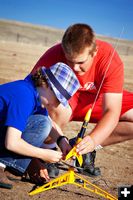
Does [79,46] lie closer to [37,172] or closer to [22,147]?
[22,147]

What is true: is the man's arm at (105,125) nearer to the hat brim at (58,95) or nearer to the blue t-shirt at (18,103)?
the hat brim at (58,95)

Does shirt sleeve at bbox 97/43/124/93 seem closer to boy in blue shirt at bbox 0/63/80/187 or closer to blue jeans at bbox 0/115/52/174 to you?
boy in blue shirt at bbox 0/63/80/187

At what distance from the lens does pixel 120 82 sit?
3867 mm

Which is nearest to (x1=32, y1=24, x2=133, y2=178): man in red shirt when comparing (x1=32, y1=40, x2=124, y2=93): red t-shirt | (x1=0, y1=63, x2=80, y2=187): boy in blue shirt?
(x1=32, y1=40, x2=124, y2=93): red t-shirt

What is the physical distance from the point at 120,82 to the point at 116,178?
95 centimetres

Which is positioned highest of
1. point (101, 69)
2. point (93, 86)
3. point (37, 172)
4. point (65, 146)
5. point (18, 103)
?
point (101, 69)

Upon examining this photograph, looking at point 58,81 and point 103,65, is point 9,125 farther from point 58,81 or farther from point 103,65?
point 103,65

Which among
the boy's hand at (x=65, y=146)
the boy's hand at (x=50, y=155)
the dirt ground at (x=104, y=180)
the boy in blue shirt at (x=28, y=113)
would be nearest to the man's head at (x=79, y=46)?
the boy in blue shirt at (x=28, y=113)

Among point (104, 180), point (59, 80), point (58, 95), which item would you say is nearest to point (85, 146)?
point (58, 95)

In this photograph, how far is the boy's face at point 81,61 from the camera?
355 cm

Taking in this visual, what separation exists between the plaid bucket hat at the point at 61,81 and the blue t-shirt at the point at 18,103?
16 centimetres

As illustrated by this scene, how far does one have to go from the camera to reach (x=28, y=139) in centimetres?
332

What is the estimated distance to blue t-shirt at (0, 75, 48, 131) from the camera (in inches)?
117

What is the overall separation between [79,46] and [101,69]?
507mm
